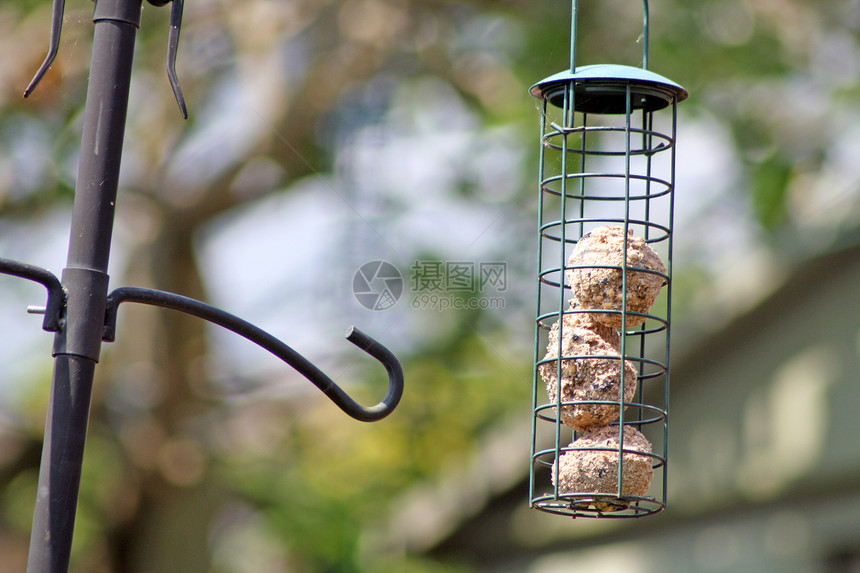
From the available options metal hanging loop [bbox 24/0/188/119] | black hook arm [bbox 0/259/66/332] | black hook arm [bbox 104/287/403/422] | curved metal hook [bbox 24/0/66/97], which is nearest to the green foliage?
black hook arm [bbox 104/287/403/422]

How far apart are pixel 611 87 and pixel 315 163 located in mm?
3738

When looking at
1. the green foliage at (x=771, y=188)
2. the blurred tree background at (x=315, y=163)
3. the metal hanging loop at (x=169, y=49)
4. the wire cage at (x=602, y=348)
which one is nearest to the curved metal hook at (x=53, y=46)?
the metal hanging loop at (x=169, y=49)

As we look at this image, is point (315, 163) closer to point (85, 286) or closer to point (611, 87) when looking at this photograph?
point (611, 87)

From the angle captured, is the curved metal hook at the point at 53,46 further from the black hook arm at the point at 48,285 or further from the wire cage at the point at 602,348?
the wire cage at the point at 602,348

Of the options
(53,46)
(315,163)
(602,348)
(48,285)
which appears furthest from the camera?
(315,163)

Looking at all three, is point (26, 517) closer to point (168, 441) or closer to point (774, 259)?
point (168, 441)

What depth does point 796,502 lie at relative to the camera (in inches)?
168

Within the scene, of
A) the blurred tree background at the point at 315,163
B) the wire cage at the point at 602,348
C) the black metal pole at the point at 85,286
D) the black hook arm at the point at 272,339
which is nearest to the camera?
the black metal pole at the point at 85,286

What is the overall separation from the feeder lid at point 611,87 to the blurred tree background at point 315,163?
300 cm

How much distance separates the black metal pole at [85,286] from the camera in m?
1.39

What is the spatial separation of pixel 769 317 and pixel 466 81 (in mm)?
2401

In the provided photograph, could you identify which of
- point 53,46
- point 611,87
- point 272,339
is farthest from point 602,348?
point 53,46

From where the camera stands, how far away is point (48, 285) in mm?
1443

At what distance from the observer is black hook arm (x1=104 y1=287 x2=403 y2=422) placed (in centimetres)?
151
